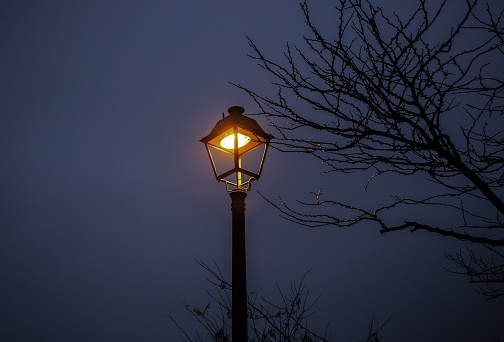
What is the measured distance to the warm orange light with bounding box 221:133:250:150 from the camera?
12.5ft

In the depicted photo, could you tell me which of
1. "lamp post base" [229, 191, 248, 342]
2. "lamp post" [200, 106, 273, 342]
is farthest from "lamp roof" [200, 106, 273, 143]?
"lamp post base" [229, 191, 248, 342]

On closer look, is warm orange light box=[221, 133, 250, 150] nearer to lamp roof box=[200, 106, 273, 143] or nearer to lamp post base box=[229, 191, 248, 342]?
lamp roof box=[200, 106, 273, 143]

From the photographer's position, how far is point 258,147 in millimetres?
4078

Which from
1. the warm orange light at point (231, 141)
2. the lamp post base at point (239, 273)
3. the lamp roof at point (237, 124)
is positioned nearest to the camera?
the lamp post base at point (239, 273)

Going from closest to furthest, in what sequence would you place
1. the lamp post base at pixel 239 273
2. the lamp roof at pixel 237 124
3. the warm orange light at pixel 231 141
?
1. the lamp post base at pixel 239 273
2. the lamp roof at pixel 237 124
3. the warm orange light at pixel 231 141

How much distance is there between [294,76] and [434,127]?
1175 mm

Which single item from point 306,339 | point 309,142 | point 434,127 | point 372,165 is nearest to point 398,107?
point 434,127

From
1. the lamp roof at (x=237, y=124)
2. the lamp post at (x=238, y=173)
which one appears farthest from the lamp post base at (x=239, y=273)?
the lamp roof at (x=237, y=124)

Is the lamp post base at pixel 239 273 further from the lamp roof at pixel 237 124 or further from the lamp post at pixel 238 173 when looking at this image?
the lamp roof at pixel 237 124

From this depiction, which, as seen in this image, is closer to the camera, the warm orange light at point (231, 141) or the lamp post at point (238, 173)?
the lamp post at point (238, 173)

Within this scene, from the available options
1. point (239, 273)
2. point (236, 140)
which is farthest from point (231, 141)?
point (239, 273)

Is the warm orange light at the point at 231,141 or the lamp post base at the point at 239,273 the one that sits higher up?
the warm orange light at the point at 231,141

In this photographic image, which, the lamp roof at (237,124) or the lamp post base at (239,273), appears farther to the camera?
the lamp roof at (237,124)

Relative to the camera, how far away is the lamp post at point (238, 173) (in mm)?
2912
